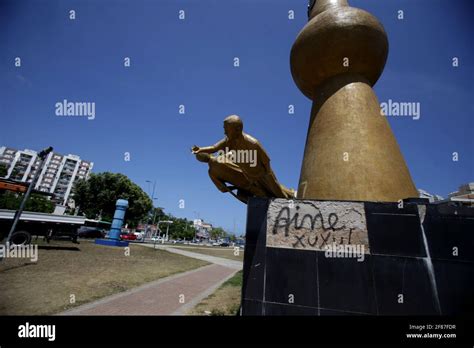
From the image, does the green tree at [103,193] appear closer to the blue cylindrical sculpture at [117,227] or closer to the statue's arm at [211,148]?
the blue cylindrical sculpture at [117,227]

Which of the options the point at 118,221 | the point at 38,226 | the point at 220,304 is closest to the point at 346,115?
the point at 220,304

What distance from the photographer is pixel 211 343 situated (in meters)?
3.04

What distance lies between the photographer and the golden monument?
4.73 meters

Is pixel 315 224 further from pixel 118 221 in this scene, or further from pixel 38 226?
pixel 118 221

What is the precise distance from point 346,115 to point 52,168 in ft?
346

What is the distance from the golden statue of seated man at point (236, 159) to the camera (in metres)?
4.01

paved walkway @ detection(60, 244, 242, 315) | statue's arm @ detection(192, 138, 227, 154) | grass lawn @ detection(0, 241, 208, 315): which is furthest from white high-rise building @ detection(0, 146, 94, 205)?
statue's arm @ detection(192, 138, 227, 154)

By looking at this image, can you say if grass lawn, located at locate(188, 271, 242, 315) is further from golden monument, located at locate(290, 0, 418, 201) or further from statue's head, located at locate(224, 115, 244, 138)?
statue's head, located at locate(224, 115, 244, 138)

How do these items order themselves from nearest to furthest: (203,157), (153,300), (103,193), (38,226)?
(203,157) < (153,300) < (38,226) < (103,193)

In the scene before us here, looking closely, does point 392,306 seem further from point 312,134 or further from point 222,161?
point 312,134

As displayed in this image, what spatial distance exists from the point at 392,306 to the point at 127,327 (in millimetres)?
3605

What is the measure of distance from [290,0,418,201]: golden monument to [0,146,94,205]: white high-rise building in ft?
301

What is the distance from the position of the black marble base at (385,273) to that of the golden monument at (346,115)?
1.06m

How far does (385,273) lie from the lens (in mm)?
3334
